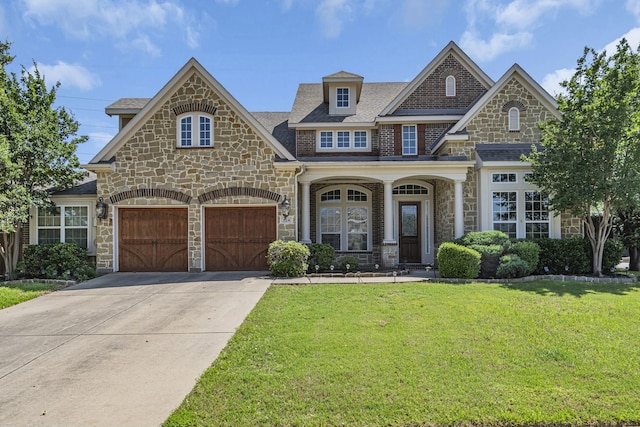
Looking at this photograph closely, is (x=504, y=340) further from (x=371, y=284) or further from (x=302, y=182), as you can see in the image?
(x=302, y=182)

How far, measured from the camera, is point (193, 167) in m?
12.6

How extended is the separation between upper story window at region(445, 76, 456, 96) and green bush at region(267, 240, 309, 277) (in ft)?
32.0

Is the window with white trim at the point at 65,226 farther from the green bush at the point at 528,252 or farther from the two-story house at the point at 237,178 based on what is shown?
the green bush at the point at 528,252

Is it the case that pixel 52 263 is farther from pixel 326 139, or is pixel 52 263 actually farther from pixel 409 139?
pixel 409 139

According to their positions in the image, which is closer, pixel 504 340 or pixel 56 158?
pixel 504 340

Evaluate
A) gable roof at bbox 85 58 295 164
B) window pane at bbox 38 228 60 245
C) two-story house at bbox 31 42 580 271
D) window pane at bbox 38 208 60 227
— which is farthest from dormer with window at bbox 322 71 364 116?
window pane at bbox 38 228 60 245

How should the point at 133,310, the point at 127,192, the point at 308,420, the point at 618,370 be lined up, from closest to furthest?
the point at 308,420, the point at 618,370, the point at 133,310, the point at 127,192

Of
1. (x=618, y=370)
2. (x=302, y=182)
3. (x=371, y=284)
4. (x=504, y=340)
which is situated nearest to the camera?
(x=618, y=370)

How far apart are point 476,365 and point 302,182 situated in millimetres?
9460

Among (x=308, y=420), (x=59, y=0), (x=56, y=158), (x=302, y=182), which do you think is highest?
(x=59, y=0)

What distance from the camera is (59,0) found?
443 inches

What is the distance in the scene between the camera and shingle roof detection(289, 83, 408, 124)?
53.0ft

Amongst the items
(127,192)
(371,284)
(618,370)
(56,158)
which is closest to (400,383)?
(618,370)

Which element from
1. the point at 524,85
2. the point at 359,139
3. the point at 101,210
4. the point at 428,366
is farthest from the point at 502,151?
the point at 101,210
